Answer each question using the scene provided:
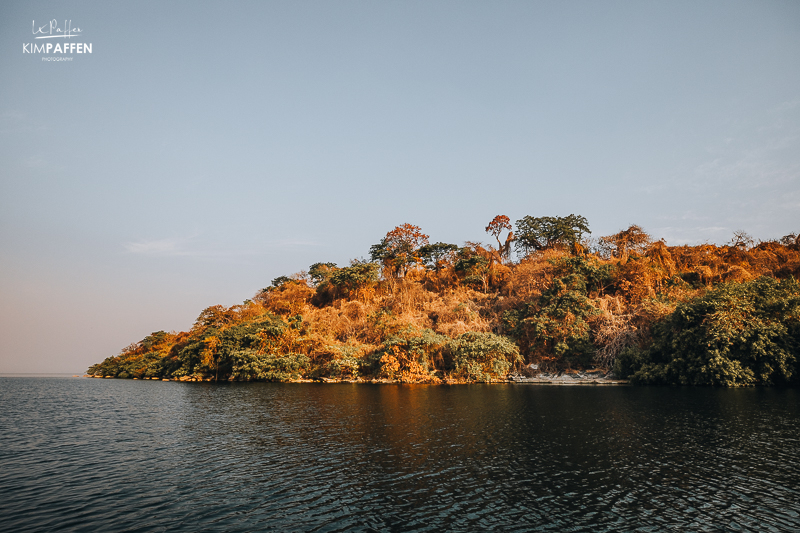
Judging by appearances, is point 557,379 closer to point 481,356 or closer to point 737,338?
point 481,356

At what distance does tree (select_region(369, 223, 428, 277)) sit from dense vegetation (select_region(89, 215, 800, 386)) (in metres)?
3.86

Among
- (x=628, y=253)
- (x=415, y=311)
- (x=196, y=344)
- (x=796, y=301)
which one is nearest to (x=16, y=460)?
(x=196, y=344)

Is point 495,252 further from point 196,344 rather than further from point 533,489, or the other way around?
point 533,489

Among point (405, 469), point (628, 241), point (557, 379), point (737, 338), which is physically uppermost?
point (628, 241)

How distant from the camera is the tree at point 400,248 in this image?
69000mm

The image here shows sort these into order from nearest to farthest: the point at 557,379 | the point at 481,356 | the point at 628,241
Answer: the point at 557,379
the point at 481,356
the point at 628,241

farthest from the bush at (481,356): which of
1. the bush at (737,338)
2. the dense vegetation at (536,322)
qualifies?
the bush at (737,338)

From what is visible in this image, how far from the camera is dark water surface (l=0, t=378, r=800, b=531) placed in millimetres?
9609

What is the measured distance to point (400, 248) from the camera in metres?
69.8

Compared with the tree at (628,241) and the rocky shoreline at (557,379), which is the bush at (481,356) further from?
the tree at (628,241)

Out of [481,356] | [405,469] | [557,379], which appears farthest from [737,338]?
[405,469]

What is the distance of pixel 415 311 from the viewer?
187 feet

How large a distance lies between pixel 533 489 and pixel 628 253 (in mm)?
50202

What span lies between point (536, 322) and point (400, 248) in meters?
28.8
